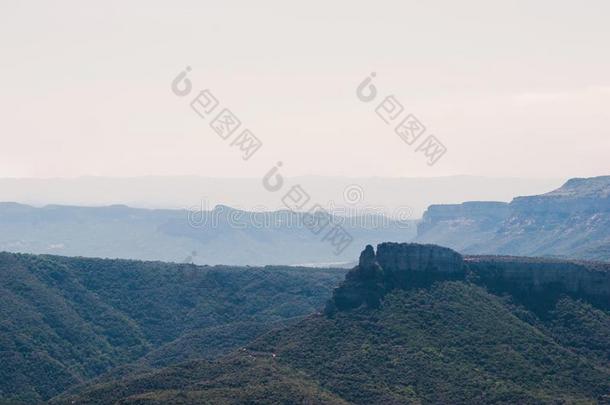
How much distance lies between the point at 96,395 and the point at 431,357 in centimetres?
5895

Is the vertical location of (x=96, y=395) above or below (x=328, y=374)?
above

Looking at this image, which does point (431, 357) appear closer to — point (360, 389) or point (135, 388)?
point (360, 389)

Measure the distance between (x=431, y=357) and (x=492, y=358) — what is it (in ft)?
35.5

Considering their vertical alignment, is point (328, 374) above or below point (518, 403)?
above

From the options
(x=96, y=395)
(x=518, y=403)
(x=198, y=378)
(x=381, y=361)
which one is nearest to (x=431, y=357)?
(x=381, y=361)

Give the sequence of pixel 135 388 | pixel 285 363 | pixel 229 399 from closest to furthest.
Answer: pixel 229 399, pixel 135 388, pixel 285 363

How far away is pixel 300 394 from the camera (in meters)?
178

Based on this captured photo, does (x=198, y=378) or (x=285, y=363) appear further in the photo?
(x=285, y=363)

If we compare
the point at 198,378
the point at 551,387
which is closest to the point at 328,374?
the point at 198,378

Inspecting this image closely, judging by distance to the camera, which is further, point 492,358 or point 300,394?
point 492,358

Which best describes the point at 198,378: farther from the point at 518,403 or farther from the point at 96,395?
the point at 518,403

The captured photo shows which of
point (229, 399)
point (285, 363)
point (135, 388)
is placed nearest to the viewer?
point (229, 399)

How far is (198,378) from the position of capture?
612ft

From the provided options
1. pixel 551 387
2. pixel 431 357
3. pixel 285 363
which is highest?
pixel 285 363
